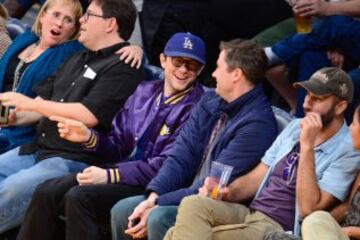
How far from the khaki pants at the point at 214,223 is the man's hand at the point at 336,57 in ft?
4.38

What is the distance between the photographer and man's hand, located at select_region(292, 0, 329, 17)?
5676 mm

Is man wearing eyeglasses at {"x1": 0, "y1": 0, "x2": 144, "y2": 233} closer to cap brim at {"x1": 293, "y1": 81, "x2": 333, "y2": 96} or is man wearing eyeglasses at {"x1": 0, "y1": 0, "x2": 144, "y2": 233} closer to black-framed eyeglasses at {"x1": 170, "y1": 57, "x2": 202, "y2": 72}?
black-framed eyeglasses at {"x1": 170, "y1": 57, "x2": 202, "y2": 72}

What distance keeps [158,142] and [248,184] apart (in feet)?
2.38

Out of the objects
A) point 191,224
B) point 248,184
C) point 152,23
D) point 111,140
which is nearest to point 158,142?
point 111,140

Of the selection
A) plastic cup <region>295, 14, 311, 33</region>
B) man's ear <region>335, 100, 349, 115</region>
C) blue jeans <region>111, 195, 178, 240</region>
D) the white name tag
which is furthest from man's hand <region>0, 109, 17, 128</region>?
man's ear <region>335, 100, 349, 115</region>

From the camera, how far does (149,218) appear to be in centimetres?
491

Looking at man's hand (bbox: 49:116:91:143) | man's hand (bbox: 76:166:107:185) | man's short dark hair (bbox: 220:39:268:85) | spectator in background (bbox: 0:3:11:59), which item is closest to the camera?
man's short dark hair (bbox: 220:39:268:85)

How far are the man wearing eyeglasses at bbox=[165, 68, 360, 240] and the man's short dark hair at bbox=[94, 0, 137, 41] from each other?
1543mm

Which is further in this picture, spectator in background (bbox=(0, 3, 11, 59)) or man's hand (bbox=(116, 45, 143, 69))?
spectator in background (bbox=(0, 3, 11, 59))

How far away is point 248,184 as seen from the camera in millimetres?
5020

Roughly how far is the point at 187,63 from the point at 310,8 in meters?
0.79

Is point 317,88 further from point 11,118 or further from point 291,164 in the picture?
point 11,118

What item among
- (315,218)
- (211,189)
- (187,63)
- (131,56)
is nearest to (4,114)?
(131,56)

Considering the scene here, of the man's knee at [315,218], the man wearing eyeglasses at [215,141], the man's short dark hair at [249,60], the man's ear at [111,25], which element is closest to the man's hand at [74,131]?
the man wearing eyeglasses at [215,141]
